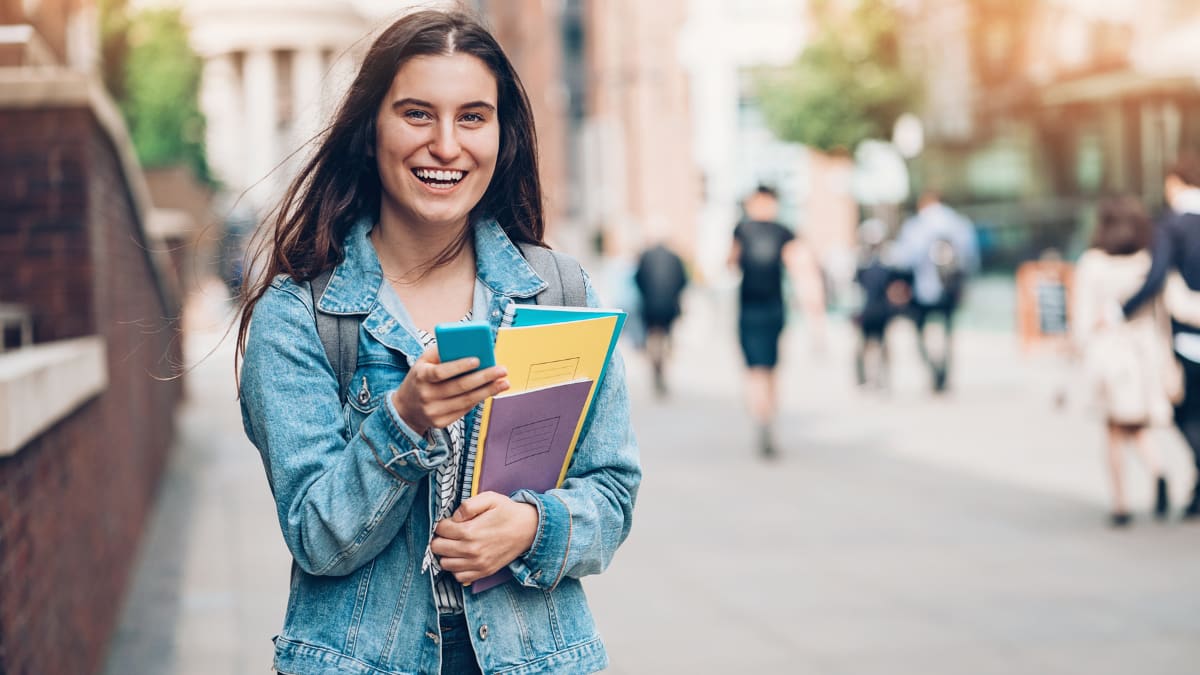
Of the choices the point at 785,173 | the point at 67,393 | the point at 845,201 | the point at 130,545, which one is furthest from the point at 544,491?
the point at 785,173

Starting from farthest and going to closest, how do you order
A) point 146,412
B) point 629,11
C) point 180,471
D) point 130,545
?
1. point 629,11
2. point 180,471
3. point 146,412
4. point 130,545

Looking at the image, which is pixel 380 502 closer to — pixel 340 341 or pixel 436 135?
pixel 340 341

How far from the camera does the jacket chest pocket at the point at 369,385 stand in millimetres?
2133

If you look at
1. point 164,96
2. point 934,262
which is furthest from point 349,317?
point 164,96

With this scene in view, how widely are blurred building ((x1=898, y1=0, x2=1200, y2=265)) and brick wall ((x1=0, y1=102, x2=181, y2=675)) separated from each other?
12999 mm

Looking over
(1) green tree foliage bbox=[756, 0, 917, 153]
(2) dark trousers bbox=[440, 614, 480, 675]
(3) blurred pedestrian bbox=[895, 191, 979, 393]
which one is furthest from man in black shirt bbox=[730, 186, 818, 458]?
(1) green tree foliage bbox=[756, 0, 917, 153]

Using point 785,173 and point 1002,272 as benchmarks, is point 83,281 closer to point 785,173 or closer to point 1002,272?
point 1002,272

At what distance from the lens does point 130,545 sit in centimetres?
716

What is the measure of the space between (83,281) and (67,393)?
130cm

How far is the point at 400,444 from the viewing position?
6.51ft

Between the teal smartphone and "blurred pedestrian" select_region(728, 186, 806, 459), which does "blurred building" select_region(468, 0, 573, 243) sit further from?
the teal smartphone

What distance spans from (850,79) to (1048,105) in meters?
4.27

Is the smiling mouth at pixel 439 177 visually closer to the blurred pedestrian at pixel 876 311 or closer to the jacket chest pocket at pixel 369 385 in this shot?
the jacket chest pocket at pixel 369 385

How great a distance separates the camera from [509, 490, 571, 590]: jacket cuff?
6.94ft
